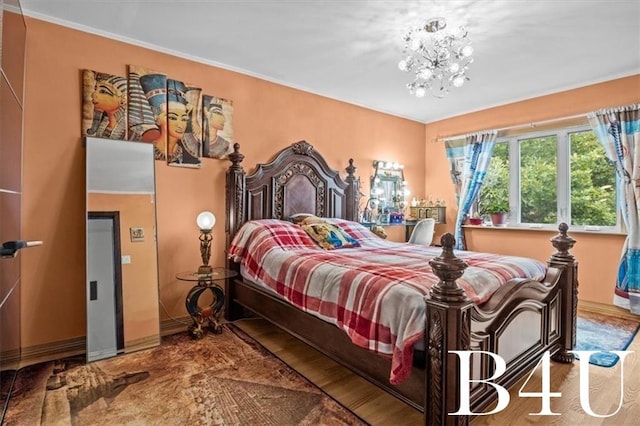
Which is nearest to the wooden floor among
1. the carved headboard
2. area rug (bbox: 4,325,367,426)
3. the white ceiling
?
area rug (bbox: 4,325,367,426)

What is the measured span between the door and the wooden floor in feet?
4.06

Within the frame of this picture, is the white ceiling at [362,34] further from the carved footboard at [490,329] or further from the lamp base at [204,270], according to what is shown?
the lamp base at [204,270]

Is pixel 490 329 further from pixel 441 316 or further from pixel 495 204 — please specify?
pixel 495 204

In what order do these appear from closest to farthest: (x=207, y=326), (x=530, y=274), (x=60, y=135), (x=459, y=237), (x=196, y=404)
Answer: (x=196, y=404) → (x=530, y=274) → (x=60, y=135) → (x=207, y=326) → (x=459, y=237)

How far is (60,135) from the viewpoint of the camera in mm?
2572

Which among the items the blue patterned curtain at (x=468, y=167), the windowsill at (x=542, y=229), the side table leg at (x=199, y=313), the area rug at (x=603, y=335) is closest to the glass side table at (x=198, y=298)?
the side table leg at (x=199, y=313)

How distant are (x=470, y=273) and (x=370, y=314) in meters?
0.69

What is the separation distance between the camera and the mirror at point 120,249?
253cm

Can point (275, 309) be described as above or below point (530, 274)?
below

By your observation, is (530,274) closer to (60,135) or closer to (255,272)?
(255,272)

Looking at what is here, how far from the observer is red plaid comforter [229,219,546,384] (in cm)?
162

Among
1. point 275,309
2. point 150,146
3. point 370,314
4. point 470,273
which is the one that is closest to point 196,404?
point 275,309

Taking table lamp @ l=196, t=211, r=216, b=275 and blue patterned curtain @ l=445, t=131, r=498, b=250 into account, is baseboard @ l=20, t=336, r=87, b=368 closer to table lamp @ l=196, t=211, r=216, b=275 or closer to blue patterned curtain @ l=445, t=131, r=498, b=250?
table lamp @ l=196, t=211, r=216, b=275

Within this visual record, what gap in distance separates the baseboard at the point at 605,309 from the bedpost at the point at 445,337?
3123mm
